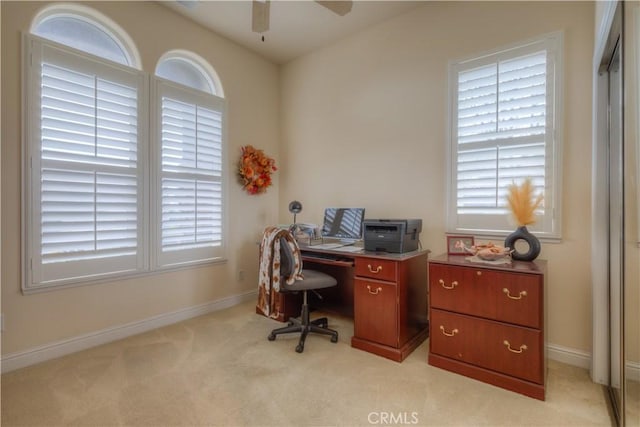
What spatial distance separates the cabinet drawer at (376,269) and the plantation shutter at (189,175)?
170 cm

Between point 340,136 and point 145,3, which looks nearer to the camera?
point 145,3

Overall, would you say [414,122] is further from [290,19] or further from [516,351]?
[516,351]

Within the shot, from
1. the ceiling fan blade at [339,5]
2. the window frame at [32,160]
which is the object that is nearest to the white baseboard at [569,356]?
the ceiling fan blade at [339,5]

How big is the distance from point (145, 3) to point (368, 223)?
2.79 meters

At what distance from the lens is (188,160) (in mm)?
3148

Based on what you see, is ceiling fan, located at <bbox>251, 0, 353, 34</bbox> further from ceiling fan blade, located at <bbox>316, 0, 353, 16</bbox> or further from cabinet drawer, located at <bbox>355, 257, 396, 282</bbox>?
cabinet drawer, located at <bbox>355, 257, 396, 282</bbox>

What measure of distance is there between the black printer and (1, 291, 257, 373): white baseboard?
186 centimetres

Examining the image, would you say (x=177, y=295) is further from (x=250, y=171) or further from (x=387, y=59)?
(x=387, y=59)

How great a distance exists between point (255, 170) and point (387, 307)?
2.20 m

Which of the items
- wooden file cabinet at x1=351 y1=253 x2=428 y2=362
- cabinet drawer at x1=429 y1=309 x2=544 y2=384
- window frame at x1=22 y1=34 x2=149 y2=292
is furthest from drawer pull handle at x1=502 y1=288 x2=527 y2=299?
window frame at x1=22 y1=34 x2=149 y2=292

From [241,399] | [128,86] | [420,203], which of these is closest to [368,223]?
[420,203]

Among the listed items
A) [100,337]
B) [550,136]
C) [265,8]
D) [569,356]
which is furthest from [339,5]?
[100,337]

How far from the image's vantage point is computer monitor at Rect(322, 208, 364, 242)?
9.98ft

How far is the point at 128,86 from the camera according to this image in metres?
2.71
